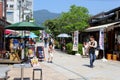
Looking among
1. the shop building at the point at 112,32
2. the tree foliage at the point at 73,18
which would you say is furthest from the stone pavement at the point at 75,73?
the tree foliage at the point at 73,18

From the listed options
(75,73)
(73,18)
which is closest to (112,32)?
(73,18)

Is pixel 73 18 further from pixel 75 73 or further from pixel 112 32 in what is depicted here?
pixel 75 73

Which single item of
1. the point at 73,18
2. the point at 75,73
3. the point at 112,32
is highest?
the point at 73,18

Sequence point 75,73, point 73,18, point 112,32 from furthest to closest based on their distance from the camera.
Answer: point 73,18
point 112,32
point 75,73

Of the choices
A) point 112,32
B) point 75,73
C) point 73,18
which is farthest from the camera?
point 73,18

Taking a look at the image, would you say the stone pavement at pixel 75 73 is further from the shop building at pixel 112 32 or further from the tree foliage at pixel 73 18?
the tree foliage at pixel 73 18

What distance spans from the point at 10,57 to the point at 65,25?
20976 millimetres

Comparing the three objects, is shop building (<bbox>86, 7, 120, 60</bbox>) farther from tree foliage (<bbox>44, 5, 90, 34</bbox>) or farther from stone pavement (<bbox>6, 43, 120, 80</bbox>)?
stone pavement (<bbox>6, 43, 120, 80</bbox>)

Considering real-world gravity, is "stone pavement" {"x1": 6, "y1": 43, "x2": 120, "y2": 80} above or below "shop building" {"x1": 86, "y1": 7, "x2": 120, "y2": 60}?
below

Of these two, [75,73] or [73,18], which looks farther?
[73,18]

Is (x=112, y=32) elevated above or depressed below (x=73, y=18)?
below

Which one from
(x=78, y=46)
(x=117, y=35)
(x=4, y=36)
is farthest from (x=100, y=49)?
(x=4, y=36)

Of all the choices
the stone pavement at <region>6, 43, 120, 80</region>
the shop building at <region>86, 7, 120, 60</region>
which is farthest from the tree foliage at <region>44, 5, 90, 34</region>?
the stone pavement at <region>6, 43, 120, 80</region>

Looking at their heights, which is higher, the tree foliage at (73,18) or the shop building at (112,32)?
the tree foliage at (73,18)
